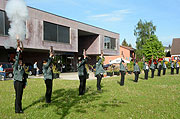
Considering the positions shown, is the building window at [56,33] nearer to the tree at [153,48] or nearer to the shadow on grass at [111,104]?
the shadow on grass at [111,104]

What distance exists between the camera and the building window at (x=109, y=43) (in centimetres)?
4050

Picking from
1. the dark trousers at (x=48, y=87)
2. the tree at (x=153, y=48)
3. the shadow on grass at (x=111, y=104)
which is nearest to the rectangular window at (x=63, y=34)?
the dark trousers at (x=48, y=87)

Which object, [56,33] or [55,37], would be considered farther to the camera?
[56,33]

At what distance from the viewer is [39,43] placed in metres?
25.6

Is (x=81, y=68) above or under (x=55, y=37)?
under

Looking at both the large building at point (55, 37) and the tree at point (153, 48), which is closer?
the large building at point (55, 37)

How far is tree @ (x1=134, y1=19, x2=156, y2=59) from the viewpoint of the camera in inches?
2346

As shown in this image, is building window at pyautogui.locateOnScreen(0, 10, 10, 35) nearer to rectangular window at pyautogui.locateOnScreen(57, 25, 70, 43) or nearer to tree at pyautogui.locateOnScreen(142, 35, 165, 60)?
rectangular window at pyautogui.locateOnScreen(57, 25, 70, 43)

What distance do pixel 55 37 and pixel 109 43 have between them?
1626 centimetres

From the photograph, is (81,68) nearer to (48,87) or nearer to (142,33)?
(48,87)

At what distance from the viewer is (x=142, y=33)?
198 feet

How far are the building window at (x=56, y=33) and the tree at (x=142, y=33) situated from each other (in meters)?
35.6

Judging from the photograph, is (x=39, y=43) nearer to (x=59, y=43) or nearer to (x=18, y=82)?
(x=59, y=43)

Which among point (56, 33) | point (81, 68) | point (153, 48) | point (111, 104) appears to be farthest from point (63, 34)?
point (153, 48)
